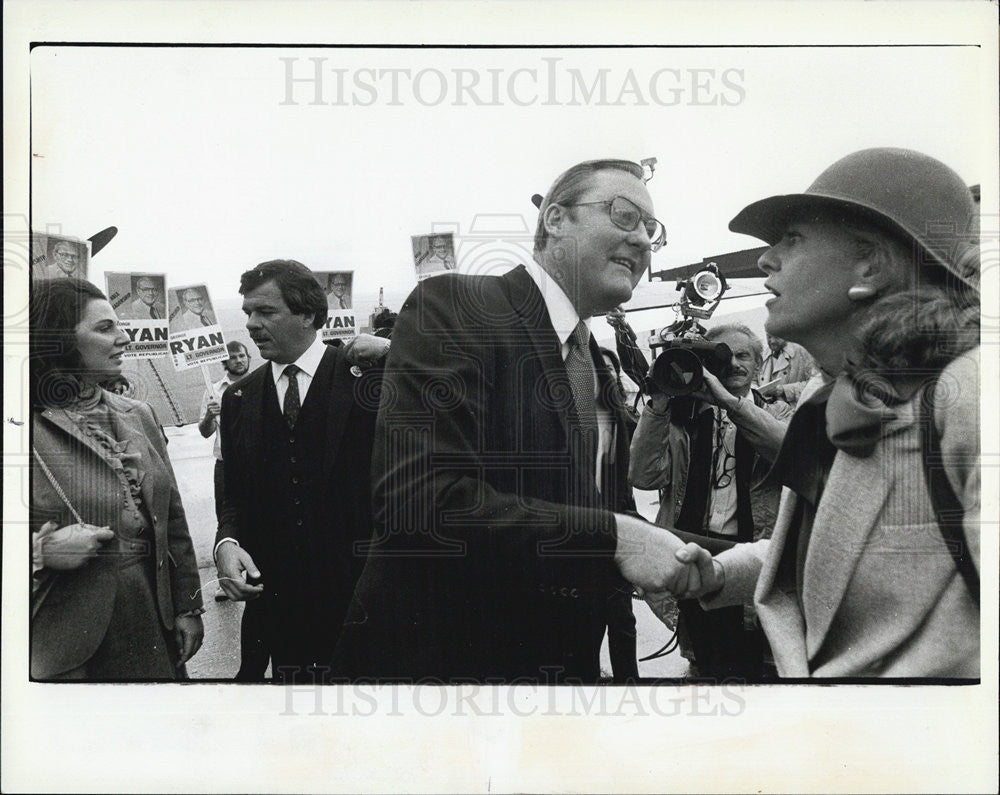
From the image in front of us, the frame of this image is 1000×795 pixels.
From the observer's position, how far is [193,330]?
10.2 ft

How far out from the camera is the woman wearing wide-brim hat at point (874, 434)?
2984 millimetres

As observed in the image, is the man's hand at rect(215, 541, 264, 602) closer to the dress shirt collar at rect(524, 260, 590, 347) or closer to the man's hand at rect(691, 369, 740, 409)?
the dress shirt collar at rect(524, 260, 590, 347)

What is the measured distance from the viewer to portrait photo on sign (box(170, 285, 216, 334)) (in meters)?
3.08

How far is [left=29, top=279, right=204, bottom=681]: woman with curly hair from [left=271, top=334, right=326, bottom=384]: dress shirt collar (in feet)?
1.53

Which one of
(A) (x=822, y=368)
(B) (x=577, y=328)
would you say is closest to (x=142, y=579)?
(B) (x=577, y=328)

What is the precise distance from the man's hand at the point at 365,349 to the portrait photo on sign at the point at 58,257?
0.97 meters

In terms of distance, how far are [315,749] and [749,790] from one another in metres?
1.51

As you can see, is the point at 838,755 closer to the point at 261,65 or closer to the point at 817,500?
the point at 817,500

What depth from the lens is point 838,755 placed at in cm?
309

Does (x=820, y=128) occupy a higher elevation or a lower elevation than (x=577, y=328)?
higher

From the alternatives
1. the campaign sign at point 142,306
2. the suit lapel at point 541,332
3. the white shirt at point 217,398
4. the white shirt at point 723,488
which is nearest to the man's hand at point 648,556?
the white shirt at point 723,488

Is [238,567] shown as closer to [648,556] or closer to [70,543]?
[70,543]

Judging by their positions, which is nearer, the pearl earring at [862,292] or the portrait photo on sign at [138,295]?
the pearl earring at [862,292]

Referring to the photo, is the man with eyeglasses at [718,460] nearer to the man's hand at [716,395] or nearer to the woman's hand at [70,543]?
the man's hand at [716,395]
